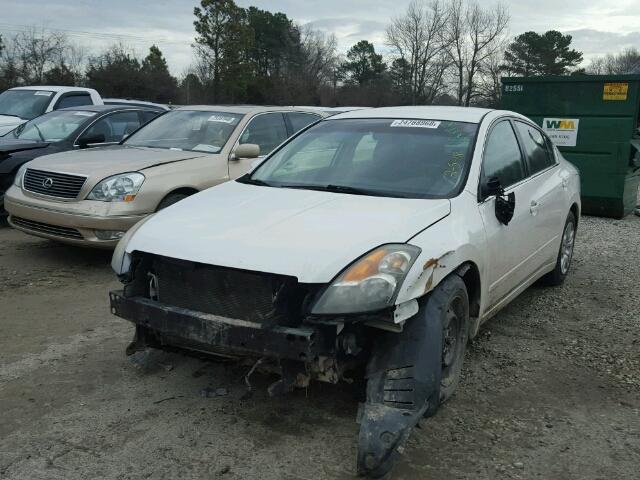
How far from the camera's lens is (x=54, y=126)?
8.83m

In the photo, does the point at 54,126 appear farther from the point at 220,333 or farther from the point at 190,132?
the point at 220,333

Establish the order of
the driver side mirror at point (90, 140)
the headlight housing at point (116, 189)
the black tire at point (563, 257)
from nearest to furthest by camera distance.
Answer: the black tire at point (563, 257) < the headlight housing at point (116, 189) < the driver side mirror at point (90, 140)

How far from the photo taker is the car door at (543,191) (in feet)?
15.7

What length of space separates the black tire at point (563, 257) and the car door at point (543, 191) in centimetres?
24

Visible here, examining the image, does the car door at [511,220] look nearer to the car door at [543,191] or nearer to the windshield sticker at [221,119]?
the car door at [543,191]

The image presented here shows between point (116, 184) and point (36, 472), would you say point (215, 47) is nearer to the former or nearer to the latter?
point (116, 184)

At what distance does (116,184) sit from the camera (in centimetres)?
604

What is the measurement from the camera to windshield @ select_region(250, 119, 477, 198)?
13.0 feet

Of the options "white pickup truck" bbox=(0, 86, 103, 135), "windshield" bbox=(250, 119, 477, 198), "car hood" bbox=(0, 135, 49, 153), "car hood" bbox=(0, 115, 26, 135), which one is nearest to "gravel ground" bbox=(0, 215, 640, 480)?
"windshield" bbox=(250, 119, 477, 198)

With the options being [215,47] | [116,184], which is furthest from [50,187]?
[215,47]

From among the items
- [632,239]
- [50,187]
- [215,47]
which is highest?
[215,47]

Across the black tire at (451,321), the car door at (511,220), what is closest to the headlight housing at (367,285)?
the black tire at (451,321)

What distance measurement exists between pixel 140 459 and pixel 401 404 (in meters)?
1.25

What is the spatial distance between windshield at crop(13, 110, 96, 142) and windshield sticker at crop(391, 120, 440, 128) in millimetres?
5456
